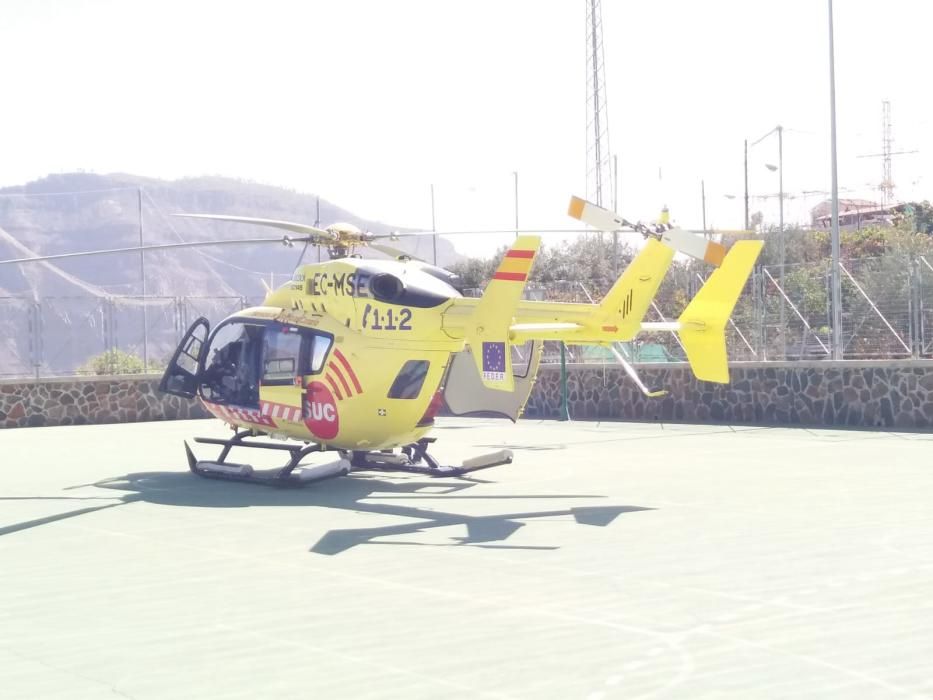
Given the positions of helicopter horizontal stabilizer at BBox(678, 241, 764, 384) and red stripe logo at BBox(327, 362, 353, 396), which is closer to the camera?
helicopter horizontal stabilizer at BBox(678, 241, 764, 384)

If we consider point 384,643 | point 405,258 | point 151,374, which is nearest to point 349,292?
point 405,258

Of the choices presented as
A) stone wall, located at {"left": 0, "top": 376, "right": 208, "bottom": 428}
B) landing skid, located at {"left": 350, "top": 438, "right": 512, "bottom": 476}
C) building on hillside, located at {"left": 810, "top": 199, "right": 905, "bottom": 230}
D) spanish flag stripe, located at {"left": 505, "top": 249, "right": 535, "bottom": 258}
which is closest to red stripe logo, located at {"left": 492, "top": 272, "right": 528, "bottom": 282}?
spanish flag stripe, located at {"left": 505, "top": 249, "right": 535, "bottom": 258}

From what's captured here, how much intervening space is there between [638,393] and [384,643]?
17.6 meters

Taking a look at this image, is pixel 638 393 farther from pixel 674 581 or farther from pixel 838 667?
pixel 838 667

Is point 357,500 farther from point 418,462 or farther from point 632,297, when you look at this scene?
point 632,297

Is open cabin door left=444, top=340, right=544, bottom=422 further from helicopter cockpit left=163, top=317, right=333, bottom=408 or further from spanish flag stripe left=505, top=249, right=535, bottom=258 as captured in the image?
spanish flag stripe left=505, top=249, right=535, bottom=258

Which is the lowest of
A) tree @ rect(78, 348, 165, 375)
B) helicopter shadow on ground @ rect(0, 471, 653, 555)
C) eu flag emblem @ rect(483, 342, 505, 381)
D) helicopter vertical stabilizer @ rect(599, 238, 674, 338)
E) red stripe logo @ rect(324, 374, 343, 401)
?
helicopter shadow on ground @ rect(0, 471, 653, 555)

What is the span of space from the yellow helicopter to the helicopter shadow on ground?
27 centimetres

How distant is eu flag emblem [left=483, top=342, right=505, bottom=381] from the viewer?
36.6ft

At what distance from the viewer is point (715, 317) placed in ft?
41.4

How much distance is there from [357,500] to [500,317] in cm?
250

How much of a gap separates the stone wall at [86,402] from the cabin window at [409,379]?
13494mm

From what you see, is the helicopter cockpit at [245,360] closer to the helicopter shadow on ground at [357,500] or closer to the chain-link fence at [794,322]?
the helicopter shadow on ground at [357,500]

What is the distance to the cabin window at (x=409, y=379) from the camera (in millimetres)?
12805
